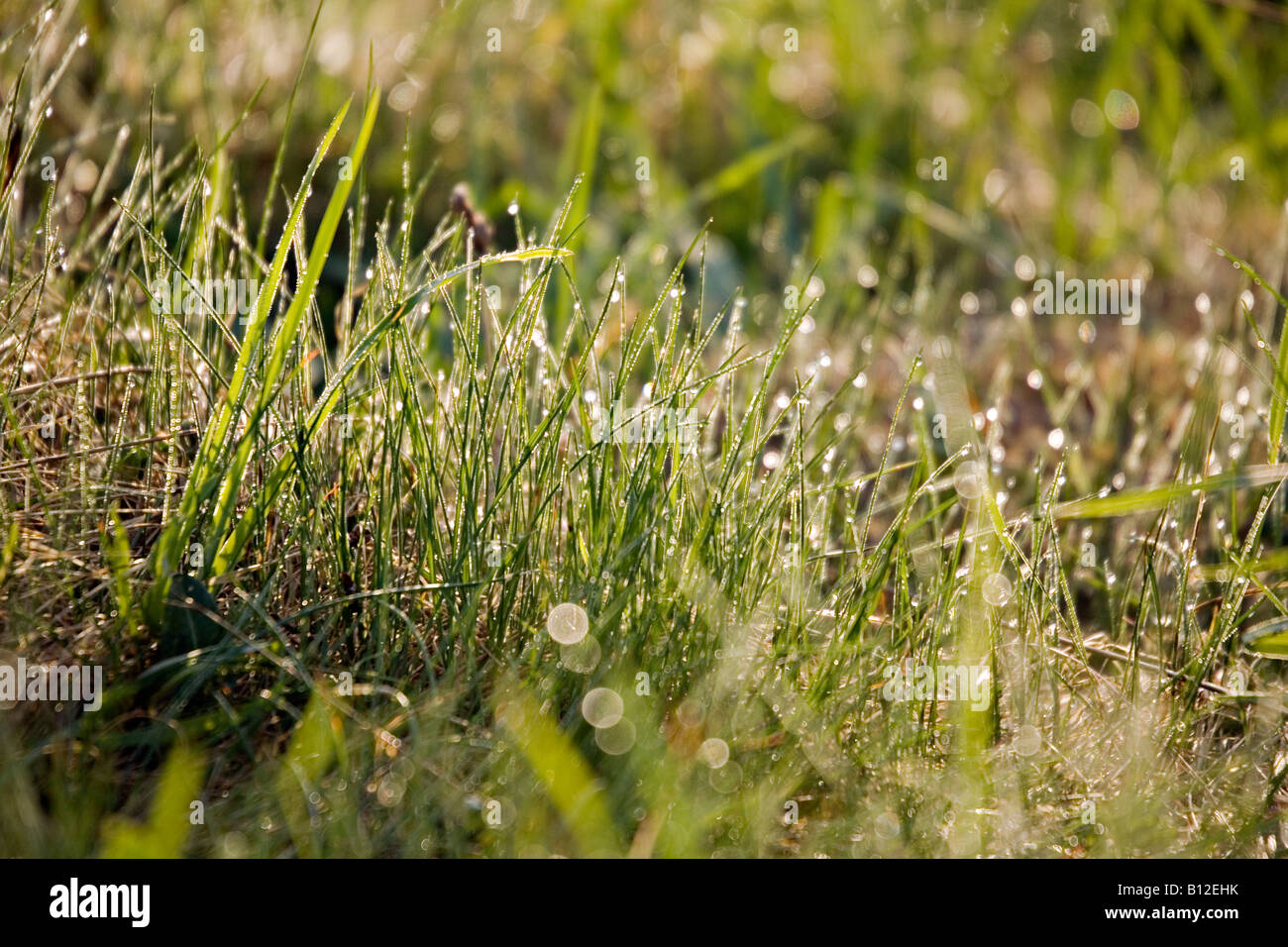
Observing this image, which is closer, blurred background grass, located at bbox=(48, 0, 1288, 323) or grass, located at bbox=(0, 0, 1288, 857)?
grass, located at bbox=(0, 0, 1288, 857)

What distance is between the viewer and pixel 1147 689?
1.45 meters

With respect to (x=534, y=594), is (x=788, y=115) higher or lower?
higher

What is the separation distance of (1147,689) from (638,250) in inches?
61.4

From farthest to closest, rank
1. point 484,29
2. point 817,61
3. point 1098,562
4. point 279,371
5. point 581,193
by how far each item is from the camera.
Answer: point 817,61
point 484,29
point 581,193
point 1098,562
point 279,371

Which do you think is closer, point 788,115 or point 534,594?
point 534,594

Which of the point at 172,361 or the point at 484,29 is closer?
the point at 172,361

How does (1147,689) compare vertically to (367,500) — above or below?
below

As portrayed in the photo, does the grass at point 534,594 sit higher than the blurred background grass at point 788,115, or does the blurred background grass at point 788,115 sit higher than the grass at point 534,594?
the blurred background grass at point 788,115

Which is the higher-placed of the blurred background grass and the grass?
the blurred background grass

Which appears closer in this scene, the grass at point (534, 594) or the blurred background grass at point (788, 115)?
the grass at point (534, 594)
